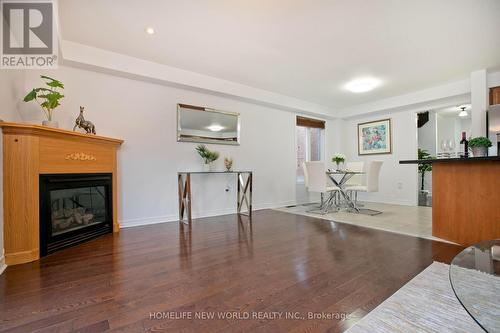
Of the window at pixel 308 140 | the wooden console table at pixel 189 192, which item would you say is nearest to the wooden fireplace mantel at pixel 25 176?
the wooden console table at pixel 189 192

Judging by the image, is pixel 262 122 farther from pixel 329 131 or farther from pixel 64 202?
pixel 64 202

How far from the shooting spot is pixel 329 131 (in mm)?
6543

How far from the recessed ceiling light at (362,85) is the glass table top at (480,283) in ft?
12.1

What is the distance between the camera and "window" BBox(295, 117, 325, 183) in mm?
5902

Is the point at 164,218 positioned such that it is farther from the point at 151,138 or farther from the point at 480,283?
the point at 480,283

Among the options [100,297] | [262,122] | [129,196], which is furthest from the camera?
[262,122]

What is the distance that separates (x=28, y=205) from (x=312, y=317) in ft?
8.46

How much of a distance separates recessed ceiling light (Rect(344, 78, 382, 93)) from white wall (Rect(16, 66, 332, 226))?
6.16ft

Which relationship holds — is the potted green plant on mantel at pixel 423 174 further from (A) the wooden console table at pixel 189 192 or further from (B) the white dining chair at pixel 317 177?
(A) the wooden console table at pixel 189 192

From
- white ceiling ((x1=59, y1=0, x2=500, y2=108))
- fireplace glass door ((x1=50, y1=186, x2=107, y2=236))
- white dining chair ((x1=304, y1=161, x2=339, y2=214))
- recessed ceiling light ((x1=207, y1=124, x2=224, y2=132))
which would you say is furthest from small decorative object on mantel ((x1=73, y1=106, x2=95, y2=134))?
white dining chair ((x1=304, y1=161, x2=339, y2=214))

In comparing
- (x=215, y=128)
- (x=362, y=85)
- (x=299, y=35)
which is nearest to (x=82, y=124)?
(x=215, y=128)

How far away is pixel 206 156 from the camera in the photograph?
3.99 meters

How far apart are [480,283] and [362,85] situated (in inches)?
169

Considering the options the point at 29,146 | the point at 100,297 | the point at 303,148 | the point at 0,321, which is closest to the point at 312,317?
the point at 100,297
